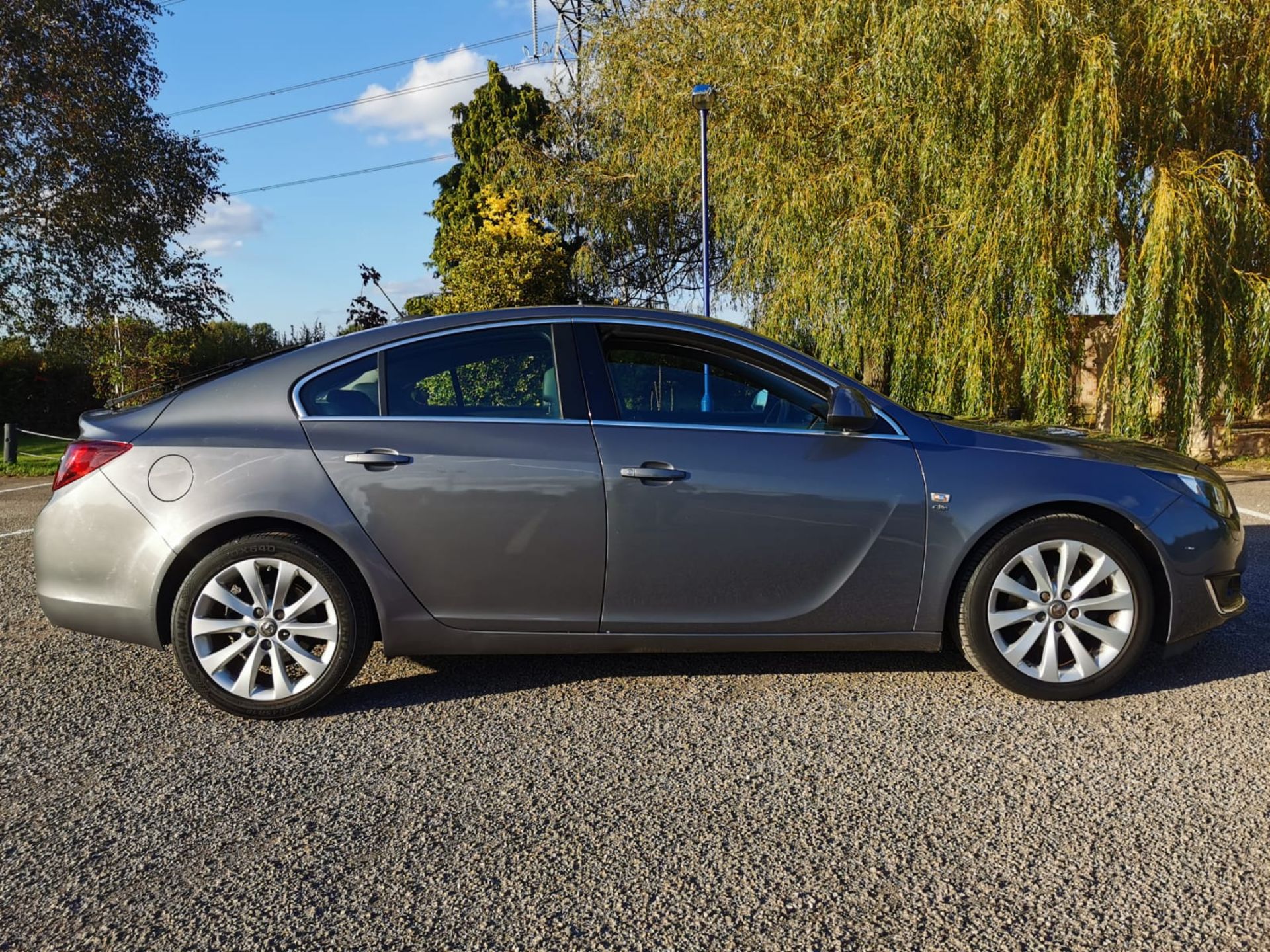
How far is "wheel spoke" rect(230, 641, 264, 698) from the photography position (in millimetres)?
3523

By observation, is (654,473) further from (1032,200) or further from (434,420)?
(1032,200)

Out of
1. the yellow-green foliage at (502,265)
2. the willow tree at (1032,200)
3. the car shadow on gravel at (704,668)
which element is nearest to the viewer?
the car shadow on gravel at (704,668)

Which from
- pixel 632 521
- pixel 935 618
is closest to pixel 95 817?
pixel 632 521

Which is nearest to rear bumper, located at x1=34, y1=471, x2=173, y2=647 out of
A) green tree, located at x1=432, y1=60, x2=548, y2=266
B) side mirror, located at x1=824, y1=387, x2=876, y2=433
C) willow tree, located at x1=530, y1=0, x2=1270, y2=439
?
side mirror, located at x1=824, y1=387, x2=876, y2=433

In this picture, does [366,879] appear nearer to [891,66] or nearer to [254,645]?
[254,645]

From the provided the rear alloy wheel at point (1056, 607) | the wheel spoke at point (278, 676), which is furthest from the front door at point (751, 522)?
the wheel spoke at point (278, 676)

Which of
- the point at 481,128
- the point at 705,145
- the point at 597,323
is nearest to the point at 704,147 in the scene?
the point at 705,145

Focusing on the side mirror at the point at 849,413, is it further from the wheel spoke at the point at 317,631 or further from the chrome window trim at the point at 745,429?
the wheel spoke at the point at 317,631

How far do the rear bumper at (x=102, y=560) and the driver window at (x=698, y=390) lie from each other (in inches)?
72.7

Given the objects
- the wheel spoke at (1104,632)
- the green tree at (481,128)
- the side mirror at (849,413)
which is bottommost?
the wheel spoke at (1104,632)

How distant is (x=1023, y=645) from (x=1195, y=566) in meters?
0.77

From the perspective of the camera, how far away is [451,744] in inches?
130

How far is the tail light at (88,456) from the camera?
357 cm

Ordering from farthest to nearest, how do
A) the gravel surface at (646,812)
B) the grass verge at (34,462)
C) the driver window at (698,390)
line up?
the grass verge at (34,462) < the driver window at (698,390) < the gravel surface at (646,812)
